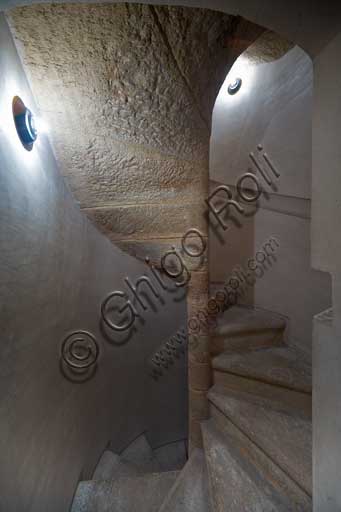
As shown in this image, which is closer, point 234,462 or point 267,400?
point 234,462

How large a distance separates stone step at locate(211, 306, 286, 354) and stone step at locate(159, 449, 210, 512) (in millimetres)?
621

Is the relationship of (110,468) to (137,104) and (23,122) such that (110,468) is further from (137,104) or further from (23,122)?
(137,104)

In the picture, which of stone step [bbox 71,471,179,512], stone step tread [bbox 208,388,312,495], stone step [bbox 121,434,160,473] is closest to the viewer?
stone step tread [bbox 208,388,312,495]

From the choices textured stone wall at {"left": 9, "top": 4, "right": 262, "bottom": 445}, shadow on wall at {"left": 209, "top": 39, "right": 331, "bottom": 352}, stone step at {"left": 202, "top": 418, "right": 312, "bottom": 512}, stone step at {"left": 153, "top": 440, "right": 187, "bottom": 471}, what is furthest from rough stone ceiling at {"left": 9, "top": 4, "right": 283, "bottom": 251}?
stone step at {"left": 153, "top": 440, "right": 187, "bottom": 471}

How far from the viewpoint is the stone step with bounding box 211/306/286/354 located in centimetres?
161

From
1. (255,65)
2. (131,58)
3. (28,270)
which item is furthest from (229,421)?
(255,65)

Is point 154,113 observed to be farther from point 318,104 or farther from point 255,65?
point 255,65

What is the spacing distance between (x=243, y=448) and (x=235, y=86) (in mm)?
2272

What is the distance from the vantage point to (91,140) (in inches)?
45.3

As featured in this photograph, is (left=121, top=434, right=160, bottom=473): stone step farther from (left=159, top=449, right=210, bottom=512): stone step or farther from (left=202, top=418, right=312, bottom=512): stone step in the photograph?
(left=202, top=418, right=312, bottom=512): stone step

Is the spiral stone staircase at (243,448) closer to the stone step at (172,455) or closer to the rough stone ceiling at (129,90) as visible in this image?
the rough stone ceiling at (129,90)

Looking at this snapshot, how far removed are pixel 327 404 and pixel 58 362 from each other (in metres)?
1.02

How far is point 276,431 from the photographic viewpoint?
1.09 meters

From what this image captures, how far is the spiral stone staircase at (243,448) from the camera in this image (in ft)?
3.18
